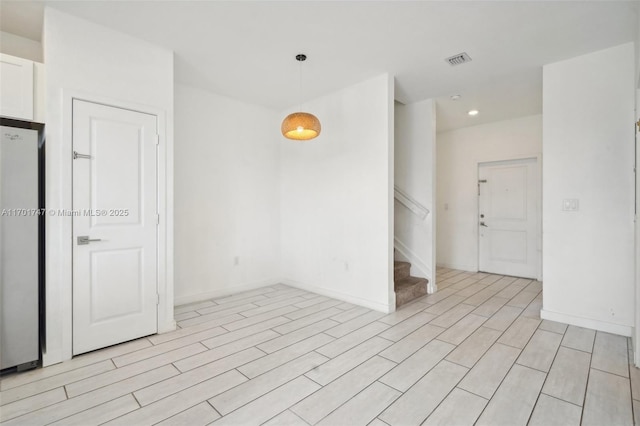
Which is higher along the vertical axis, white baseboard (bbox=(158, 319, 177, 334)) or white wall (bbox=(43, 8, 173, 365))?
white wall (bbox=(43, 8, 173, 365))

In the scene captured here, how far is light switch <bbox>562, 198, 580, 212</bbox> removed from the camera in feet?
10.5

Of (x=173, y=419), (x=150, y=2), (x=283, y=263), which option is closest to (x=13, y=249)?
(x=173, y=419)

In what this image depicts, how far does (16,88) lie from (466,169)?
21.6 ft

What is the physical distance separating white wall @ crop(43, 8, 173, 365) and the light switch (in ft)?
15.0

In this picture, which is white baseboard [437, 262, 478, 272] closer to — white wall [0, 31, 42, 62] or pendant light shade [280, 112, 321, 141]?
pendant light shade [280, 112, 321, 141]

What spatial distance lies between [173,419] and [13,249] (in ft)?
5.98

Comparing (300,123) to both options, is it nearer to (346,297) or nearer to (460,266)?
(346,297)

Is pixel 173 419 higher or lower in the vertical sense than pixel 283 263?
lower

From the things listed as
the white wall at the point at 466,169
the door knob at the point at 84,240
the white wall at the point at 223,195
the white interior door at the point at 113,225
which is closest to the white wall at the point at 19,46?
the white interior door at the point at 113,225

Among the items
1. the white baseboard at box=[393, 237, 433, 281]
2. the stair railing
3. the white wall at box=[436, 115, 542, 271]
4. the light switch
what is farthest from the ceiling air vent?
the white wall at box=[436, 115, 542, 271]

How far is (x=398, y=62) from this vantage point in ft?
10.9

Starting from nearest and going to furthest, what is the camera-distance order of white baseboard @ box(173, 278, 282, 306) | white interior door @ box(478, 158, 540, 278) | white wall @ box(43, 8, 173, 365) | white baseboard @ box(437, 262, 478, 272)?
white wall @ box(43, 8, 173, 365), white baseboard @ box(173, 278, 282, 306), white interior door @ box(478, 158, 540, 278), white baseboard @ box(437, 262, 478, 272)

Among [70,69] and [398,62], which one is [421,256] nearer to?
[398,62]

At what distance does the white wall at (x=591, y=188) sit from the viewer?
2963 millimetres
